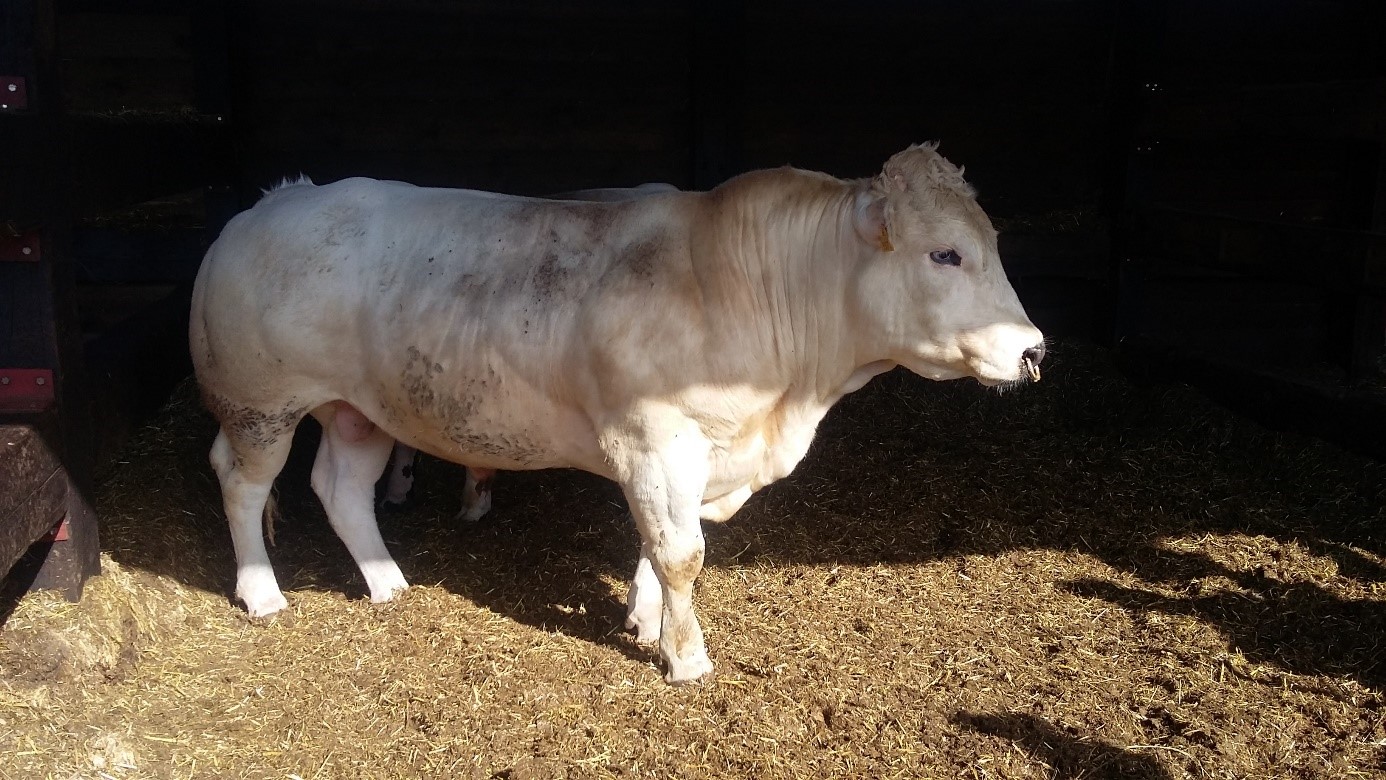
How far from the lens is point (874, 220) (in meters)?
4.37

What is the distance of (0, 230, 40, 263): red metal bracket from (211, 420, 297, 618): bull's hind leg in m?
1.21

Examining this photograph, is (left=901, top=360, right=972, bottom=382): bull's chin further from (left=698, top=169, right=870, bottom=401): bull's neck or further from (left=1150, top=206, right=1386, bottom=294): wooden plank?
(left=1150, top=206, right=1386, bottom=294): wooden plank

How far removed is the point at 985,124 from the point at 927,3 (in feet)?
3.54

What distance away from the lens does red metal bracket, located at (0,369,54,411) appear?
4.51 m

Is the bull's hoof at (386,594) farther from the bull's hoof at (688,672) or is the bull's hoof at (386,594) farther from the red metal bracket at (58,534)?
the bull's hoof at (688,672)

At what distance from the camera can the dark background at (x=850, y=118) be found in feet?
27.6

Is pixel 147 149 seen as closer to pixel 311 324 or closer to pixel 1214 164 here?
pixel 311 324

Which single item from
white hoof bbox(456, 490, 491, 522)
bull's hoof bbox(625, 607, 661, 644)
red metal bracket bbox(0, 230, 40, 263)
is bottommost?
white hoof bbox(456, 490, 491, 522)

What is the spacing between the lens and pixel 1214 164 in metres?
9.67

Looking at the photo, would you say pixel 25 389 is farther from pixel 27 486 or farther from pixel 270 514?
pixel 270 514

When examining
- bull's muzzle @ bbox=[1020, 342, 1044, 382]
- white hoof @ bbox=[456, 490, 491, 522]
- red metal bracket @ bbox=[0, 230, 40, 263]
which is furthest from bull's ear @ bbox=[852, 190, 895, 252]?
red metal bracket @ bbox=[0, 230, 40, 263]

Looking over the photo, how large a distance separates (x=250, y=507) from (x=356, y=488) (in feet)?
1.57

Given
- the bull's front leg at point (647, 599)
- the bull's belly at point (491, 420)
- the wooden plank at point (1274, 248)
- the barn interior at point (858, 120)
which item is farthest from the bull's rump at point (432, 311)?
the wooden plank at point (1274, 248)

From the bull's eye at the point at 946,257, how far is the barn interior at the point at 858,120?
361 centimetres
